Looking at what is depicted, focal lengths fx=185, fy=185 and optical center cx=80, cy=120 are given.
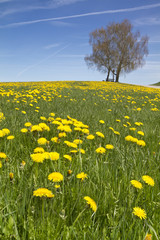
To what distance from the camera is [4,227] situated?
1.00m

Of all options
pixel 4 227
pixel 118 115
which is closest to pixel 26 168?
pixel 4 227

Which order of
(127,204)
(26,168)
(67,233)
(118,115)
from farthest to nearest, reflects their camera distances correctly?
(118,115)
(26,168)
(127,204)
(67,233)

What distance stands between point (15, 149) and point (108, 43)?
114 feet

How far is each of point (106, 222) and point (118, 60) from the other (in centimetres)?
3493

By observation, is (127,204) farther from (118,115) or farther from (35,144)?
(118,115)

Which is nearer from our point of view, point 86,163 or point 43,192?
point 43,192

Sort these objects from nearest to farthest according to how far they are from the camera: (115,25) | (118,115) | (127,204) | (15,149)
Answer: (127,204)
(15,149)
(118,115)
(115,25)

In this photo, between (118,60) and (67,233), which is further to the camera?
(118,60)

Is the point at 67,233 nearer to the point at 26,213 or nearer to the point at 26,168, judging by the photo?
the point at 26,213

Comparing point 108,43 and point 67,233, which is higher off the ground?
point 108,43

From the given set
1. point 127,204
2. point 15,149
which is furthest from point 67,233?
point 15,149

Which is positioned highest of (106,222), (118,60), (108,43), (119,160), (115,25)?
(115,25)

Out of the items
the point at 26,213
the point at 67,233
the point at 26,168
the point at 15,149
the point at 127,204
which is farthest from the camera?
the point at 15,149

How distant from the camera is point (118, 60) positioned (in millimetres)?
33469
